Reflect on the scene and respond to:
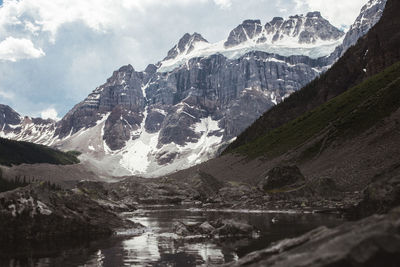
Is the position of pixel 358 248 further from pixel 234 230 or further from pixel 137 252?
pixel 234 230

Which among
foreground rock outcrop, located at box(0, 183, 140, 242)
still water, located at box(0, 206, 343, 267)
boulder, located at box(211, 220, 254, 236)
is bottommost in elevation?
still water, located at box(0, 206, 343, 267)

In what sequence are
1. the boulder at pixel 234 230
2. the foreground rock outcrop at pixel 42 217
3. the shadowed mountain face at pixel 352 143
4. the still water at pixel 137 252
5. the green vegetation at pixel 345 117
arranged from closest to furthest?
the still water at pixel 137 252, the foreground rock outcrop at pixel 42 217, the boulder at pixel 234 230, the shadowed mountain face at pixel 352 143, the green vegetation at pixel 345 117

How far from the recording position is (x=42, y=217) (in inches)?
966

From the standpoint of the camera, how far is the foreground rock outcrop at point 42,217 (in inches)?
920

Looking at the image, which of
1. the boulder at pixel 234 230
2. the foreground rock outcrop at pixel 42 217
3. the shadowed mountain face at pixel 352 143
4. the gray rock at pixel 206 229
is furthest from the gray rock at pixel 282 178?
the foreground rock outcrop at pixel 42 217

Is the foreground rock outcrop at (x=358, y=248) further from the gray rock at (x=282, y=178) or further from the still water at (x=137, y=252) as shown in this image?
the gray rock at (x=282, y=178)

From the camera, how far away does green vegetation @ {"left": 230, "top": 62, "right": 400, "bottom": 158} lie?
98438mm

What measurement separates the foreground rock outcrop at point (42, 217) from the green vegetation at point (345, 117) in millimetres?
81400

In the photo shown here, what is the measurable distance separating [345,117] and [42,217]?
10196cm

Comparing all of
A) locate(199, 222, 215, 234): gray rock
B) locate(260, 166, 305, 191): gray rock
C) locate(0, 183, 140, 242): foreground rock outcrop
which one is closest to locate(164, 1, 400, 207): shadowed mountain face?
locate(260, 166, 305, 191): gray rock

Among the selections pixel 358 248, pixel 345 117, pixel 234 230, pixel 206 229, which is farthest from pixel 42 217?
pixel 345 117

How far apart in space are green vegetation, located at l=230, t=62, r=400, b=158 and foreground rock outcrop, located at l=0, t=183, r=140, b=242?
81.4m

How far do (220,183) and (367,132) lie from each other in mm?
44745

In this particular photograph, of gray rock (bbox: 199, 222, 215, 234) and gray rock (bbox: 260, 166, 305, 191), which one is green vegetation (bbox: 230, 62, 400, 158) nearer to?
gray rock (bbox: 260, 166, 305, 191)
